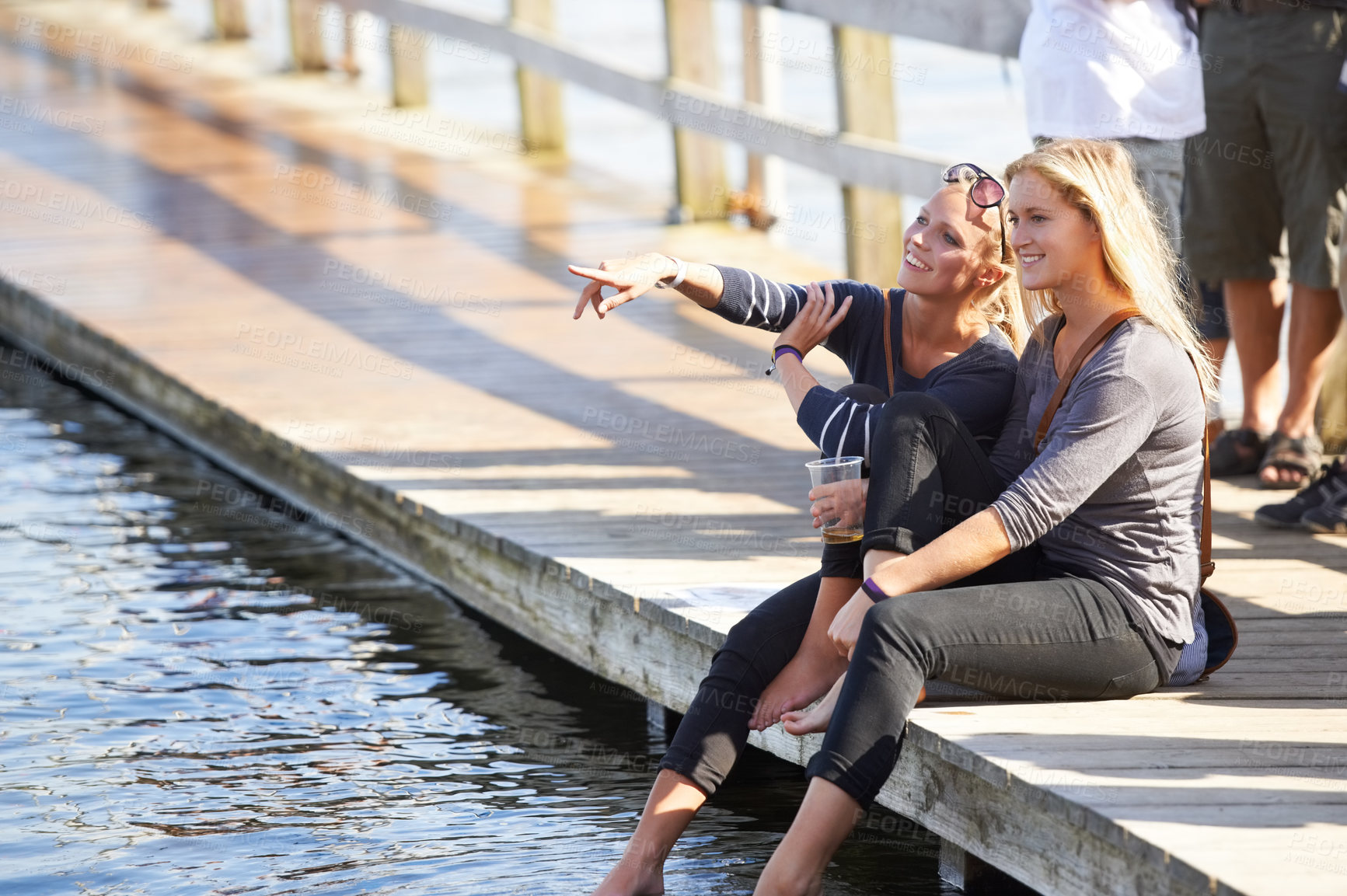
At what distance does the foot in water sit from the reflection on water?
33cm

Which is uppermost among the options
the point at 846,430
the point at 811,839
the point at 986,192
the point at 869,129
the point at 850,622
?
the point at 869,129

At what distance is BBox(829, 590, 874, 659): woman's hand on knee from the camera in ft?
9.07

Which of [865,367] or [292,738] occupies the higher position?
[865,367]

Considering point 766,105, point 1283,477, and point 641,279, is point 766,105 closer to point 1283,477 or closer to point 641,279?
point 1283,477

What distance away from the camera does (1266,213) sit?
4.50 m

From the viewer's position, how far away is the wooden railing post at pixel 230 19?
1215 centimetres

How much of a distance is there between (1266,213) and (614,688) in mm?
2013

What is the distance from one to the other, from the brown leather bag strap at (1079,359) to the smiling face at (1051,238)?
84 millimetres

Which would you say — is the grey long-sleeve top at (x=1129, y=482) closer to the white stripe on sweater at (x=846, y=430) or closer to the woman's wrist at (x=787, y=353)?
the white stripe on sweater at (x=846, y=430)

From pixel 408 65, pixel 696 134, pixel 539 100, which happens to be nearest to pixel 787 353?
pixel 696 134

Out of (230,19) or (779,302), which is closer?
(779,302)

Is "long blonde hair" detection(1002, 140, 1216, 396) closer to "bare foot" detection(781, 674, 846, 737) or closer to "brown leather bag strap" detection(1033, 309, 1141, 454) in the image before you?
"brown leather bag strap" detection(1033, 309, 1141, 454)

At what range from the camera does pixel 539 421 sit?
A: 17.3 ft

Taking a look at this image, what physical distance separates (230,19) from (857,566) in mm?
10306
